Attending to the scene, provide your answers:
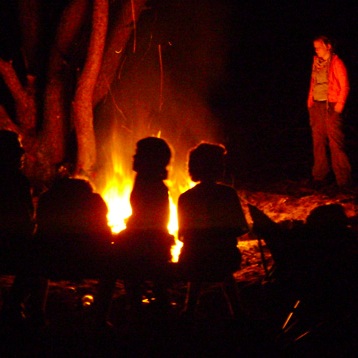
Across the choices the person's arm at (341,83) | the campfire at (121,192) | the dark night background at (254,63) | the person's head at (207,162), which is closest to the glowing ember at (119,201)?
the campfire at (121,192)

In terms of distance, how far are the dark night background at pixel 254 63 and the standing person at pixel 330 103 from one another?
4.20 feet

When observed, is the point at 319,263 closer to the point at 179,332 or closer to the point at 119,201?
the point at 179,332

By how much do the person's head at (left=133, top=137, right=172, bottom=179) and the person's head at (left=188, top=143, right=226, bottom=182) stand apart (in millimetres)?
234

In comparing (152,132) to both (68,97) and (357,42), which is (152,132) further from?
(357,42)

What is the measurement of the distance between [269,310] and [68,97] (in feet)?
15.9

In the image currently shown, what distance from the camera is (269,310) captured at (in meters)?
4.86

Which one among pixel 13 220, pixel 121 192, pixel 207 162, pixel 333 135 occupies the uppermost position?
pixel 333 135

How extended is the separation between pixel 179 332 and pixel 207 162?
4.74 feet

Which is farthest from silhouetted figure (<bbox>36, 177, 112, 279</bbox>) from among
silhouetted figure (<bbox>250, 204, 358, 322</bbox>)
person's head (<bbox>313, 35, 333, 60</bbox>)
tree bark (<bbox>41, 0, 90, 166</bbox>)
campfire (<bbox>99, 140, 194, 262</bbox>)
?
person's head (<bbox>313, 35, 333, 60</bbox>)

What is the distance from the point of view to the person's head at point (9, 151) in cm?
439

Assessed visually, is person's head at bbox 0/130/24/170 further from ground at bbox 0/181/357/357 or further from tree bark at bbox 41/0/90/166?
tree bark at bbox 41/0/90/166

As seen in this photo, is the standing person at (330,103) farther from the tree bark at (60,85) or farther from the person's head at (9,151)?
the person's head at (9,151)

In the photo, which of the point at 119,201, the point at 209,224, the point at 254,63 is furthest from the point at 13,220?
the point at 254,63

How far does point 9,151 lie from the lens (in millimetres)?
4406
